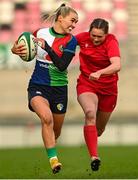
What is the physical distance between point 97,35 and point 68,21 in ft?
1.81

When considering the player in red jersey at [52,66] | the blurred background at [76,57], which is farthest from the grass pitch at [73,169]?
the blurred background at [76,57]

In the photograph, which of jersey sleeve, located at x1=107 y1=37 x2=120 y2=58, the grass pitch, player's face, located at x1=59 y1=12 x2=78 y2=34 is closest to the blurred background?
the grass pitch

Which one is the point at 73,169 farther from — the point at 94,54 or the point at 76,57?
the point at 76,57

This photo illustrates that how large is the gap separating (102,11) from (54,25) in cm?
3800

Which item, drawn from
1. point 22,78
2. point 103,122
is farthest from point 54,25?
point 22,78

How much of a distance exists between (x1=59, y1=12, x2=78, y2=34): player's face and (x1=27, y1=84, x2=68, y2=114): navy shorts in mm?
768

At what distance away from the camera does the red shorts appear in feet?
39.1

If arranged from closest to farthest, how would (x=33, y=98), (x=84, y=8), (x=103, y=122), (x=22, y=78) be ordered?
(x=33, y=98) < (x=103, y=122) < (x=84, y=8) < (x=22, y=78)

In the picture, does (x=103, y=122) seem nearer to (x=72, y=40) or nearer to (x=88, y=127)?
(x=88, y=127)

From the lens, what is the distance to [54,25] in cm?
1135

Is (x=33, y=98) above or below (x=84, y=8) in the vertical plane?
above

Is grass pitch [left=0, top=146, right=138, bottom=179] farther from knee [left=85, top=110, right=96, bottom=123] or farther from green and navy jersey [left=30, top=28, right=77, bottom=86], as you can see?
green and navy jersey [left=30, top=28, right=77, bottom=86]

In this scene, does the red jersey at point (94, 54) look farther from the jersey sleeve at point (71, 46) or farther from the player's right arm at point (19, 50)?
the player's right arm at point (19, 50)

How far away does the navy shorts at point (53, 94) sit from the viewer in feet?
36.8
